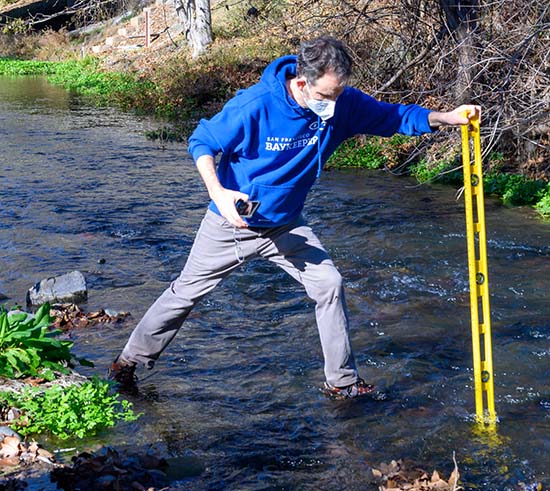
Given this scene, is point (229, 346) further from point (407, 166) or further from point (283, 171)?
point (407, 166)

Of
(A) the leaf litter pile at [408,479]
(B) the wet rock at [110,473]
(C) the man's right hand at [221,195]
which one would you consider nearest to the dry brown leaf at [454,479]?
(A) the leaf litter pile at [408,479]

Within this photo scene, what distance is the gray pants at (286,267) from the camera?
5957 millimetres

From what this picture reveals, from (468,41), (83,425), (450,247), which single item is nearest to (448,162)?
(468,41)

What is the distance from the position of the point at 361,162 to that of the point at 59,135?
7.41m

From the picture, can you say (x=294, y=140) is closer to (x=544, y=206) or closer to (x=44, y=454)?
(x=44, y=454)

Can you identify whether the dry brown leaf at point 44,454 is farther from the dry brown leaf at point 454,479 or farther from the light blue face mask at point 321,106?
the light blue face mask at point 321,106

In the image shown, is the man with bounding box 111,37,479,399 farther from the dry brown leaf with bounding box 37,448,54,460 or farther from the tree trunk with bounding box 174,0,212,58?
the tree trunk with bounding box 174,0,212,58

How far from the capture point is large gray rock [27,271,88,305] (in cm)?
849

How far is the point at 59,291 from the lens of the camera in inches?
336

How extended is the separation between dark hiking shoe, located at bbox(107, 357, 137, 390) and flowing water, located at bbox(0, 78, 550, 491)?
0.13m

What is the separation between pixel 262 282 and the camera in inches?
365

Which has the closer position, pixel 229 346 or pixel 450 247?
A: pixel 229 346

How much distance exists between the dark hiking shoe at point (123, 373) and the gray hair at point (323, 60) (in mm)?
2531

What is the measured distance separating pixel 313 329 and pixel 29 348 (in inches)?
106
